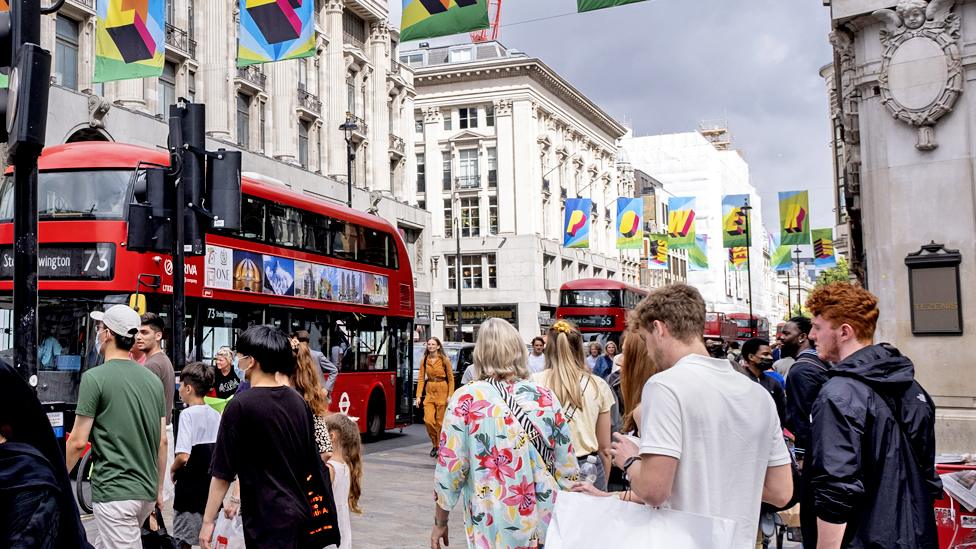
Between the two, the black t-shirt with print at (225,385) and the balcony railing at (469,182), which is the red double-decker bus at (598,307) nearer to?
the balcony railing at (469,182)

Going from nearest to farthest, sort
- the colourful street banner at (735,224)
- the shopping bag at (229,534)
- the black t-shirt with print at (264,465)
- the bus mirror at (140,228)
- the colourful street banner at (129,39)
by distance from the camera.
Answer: the black t-shirt with print at (264,465) < the shopping bag at (229,534) < the bus mirror at (140,228) < the colourful street banner at (129,39) < the colourful street banner at (735,224)

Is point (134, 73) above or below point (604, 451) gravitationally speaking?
above

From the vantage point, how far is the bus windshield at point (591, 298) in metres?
39.4

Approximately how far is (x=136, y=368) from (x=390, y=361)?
13.4 meters

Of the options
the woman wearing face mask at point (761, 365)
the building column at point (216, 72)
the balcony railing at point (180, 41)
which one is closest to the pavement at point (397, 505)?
the woman wearing face mask at point (761, 365)

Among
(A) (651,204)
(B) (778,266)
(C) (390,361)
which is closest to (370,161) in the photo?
(B) (778,266)

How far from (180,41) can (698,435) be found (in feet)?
101

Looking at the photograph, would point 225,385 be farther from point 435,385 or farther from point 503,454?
point 503,454

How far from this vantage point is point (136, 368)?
5.44 metres

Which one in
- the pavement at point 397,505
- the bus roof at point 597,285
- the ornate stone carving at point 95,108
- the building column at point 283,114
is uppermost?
the building column at point 283,114

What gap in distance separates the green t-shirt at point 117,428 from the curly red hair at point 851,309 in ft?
Result: 12.3

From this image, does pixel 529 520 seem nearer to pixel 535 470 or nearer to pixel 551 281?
pixel 535 470

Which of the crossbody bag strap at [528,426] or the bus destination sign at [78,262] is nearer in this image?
the crossbody bag strap at [528,426]

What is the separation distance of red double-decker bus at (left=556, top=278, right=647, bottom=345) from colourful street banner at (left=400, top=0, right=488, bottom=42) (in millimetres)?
28152
